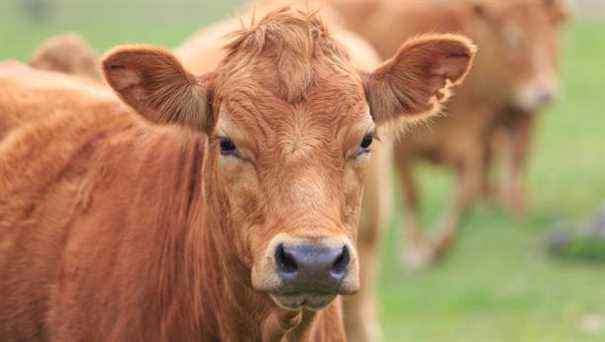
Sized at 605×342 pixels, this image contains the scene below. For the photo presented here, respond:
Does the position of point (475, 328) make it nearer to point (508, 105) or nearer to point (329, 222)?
point (508, 105)

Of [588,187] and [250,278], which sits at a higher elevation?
[588,187]

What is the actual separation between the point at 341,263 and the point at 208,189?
3.08ft

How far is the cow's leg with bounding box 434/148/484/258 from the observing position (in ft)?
51.5

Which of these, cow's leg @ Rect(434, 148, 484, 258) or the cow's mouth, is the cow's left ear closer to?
the cow's mouth

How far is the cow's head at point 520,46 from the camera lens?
16797mm

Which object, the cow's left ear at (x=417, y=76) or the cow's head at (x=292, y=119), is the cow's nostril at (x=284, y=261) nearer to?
the cow's head at (x=292, y=119)

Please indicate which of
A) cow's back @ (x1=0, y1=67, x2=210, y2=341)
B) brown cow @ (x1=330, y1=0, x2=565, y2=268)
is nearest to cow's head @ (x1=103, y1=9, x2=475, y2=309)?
cow's back @ (x1=0, y1=67, x2=210, y2=341)

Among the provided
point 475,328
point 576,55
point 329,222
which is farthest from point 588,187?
point 329,222

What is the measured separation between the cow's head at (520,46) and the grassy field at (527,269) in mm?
1565

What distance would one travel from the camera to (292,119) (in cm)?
548

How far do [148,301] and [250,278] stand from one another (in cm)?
58

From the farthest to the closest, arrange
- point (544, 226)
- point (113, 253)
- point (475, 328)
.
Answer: point (544, 226)
point (475, 328)
point (113, 253)

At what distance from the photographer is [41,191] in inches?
259

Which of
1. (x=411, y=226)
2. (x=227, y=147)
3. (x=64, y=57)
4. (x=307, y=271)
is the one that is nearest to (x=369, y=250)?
(x=64, y=57)
